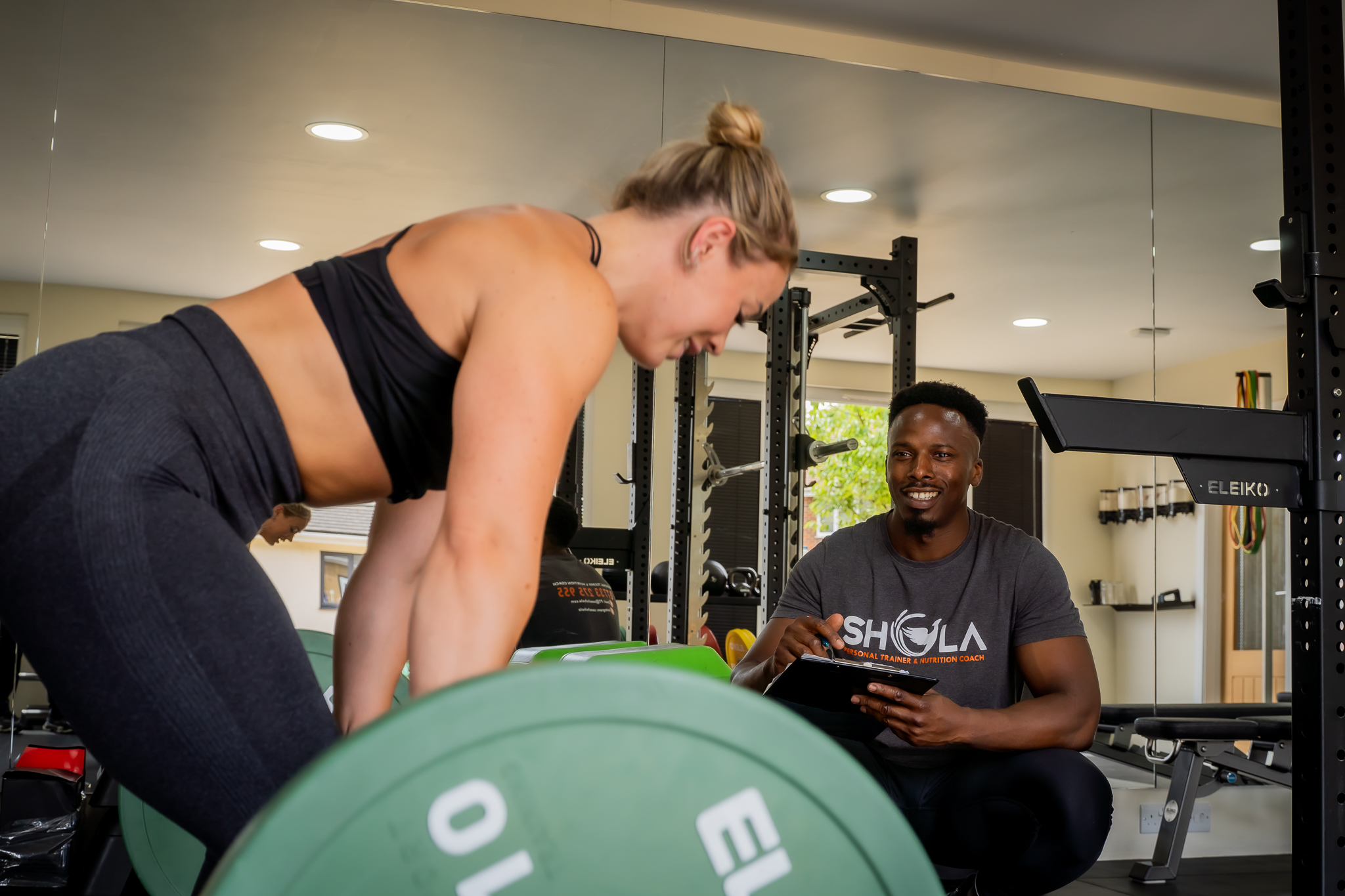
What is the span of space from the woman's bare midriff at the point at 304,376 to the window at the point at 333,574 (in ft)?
6.06

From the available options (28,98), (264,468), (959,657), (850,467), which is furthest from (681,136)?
(264,468)

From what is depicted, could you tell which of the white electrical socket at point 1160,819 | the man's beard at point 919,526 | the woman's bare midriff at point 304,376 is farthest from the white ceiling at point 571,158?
the woman's bare midriff at point 304,376

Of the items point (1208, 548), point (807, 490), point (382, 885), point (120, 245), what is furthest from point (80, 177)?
point (1208, 548)

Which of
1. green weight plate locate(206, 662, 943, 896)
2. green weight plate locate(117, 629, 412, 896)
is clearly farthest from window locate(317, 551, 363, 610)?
green weight plate locate(206, 662, 943, 896)

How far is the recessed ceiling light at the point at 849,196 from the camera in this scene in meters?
3.79

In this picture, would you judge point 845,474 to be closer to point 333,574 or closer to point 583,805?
point 333,574

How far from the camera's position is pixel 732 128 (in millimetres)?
1071

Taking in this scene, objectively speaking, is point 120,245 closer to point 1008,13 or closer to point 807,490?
point 807,490

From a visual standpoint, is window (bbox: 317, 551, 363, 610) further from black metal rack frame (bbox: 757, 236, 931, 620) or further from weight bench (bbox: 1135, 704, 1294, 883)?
weight bench (bbox: 1135, 704, 1294, 883)

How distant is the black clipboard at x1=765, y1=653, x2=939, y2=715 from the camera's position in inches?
70.9

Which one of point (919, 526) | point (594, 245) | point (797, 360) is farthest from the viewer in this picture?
point (797, 360)

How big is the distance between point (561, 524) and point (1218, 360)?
2310 millimetres

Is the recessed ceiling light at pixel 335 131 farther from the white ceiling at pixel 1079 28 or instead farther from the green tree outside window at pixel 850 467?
the green tree outside window at pixel 850 467

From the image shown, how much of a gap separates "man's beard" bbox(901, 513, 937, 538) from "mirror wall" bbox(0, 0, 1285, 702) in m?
1.35
